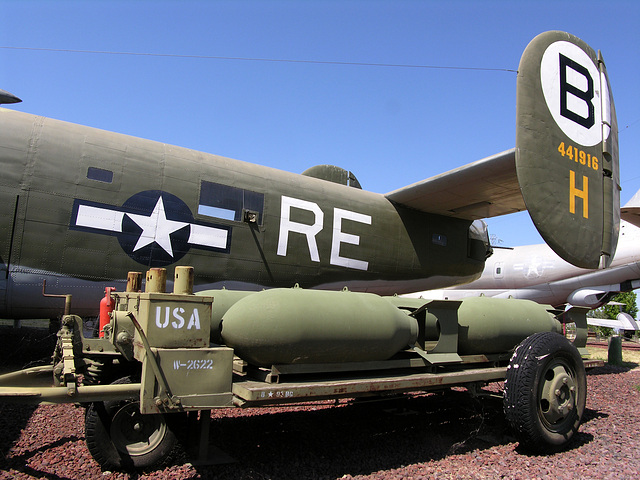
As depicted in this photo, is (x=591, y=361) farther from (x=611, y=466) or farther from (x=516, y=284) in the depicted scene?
(x=516, y=284)

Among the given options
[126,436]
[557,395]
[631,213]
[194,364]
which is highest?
[631,213]

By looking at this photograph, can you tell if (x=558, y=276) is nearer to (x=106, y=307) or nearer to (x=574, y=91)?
(x=574, y=91)

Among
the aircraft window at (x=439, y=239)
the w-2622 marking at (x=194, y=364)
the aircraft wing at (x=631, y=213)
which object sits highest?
the aircraft wing at (x=631, y=213)

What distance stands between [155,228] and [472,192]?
5.59 meters

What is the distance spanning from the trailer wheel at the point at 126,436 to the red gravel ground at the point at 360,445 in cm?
10

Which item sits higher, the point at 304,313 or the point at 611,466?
the point at 304,313

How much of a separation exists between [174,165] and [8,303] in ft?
9.30

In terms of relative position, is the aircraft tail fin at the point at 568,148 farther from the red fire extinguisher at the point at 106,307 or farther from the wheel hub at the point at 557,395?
the red fire extinguisher at the point at 106,307

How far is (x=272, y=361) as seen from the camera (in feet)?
11.4

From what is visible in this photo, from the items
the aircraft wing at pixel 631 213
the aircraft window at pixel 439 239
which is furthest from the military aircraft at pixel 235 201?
the aircraft wing at pixel 631 213

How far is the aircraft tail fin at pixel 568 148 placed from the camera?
5695mm

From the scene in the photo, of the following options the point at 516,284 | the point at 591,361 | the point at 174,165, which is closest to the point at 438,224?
the point at 591,361

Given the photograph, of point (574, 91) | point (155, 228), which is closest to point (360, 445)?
point (155, 228)

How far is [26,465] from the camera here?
12.0ft
